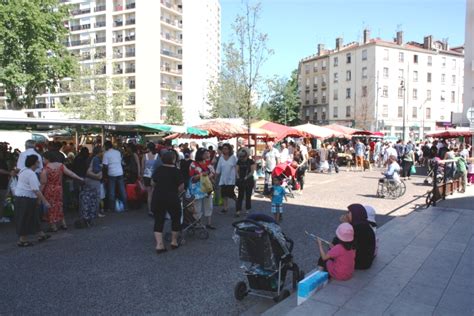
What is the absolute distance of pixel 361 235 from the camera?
5.20m

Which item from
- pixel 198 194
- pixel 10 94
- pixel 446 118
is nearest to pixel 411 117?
pixel 446 118

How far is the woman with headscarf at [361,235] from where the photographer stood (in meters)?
5.16

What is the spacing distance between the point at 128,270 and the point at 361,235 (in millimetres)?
3282

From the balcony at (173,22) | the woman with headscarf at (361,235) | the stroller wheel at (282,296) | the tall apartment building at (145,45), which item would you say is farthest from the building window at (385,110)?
the stroller wheel at (282,296)

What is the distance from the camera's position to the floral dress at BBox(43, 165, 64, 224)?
25.6 feet

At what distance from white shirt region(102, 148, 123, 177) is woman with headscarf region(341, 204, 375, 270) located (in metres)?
6.49

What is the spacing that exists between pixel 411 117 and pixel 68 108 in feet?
173

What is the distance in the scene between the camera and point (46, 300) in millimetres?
4629

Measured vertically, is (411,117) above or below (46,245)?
above

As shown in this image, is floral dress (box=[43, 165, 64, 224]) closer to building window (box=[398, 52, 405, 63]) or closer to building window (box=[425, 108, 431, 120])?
building window (box=[398, 52, 405, 63])

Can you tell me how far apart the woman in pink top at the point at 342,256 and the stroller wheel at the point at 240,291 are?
1.05m

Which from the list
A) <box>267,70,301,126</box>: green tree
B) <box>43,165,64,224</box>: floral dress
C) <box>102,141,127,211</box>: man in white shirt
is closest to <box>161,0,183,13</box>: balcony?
<box>267,70,301,126</box>: green tree

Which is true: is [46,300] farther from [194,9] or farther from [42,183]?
[194,9]

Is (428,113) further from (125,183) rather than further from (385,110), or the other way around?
(125,183)
